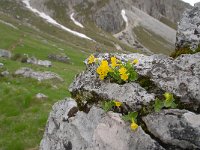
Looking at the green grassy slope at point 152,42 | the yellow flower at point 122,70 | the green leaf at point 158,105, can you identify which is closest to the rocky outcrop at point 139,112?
the green leaf at point 158,105

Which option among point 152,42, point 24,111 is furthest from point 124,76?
point 152,42

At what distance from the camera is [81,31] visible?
154 meters

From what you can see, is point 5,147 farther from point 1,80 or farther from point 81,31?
point 81,31

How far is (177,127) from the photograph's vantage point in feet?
31.3

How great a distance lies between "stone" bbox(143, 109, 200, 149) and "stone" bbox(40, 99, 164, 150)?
0.29 meters

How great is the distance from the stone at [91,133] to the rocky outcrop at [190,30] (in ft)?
10.4

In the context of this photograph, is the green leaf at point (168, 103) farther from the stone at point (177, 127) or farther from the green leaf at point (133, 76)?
the green leaf at point (133, 76)

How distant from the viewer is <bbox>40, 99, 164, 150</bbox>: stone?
10.2 m

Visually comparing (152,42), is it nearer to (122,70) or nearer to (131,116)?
(122,70)

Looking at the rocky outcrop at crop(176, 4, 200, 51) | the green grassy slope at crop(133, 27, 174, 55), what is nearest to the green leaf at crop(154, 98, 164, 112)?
the rocky outcrop at crop(176, 4, 200, 51)

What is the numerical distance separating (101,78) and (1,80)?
86.2 feet

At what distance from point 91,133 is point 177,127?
2.83m

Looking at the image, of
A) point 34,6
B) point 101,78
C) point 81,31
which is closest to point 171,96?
point 101,78

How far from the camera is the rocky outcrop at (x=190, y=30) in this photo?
11664 mm
